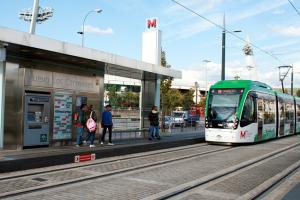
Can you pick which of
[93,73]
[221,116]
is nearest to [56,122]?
[93,73]

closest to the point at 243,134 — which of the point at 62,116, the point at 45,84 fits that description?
the point at 62,116

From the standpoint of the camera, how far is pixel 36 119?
14.0m

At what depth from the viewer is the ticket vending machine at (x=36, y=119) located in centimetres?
1357

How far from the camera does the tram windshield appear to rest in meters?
19.3

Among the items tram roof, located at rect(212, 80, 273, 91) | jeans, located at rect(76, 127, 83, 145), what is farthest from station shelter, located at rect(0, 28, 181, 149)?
tram roof, located at rect(212, 80, 273, 91)

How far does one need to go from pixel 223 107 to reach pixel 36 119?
9.53 meters

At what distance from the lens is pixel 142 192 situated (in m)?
8.25

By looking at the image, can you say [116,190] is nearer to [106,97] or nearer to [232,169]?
[232,169]

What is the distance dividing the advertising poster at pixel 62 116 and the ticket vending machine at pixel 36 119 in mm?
519

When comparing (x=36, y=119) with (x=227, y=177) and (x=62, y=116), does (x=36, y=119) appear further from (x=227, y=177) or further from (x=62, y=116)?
(x=227, y=177)

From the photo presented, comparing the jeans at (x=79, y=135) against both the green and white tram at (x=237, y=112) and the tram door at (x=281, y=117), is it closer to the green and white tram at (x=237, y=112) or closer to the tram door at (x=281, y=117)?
the green and white tram at (x=237, y=112)

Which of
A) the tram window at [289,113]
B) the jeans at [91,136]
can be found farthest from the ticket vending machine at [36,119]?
the tram window at [289,113]

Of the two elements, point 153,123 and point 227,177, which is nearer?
point 227,177

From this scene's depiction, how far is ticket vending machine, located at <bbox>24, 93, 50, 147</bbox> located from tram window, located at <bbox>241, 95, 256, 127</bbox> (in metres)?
9.55
